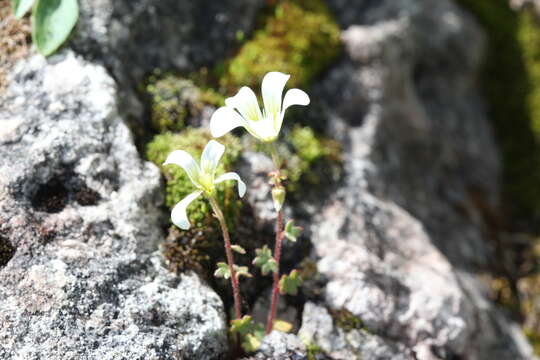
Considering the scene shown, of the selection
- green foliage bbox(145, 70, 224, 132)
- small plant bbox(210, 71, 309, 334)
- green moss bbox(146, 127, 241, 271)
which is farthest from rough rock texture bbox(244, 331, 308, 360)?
green foliage bbox(145, 70, 224, 132)

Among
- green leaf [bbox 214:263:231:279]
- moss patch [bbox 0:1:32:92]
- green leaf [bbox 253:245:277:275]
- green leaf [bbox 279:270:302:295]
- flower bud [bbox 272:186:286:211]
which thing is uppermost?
moss patch [bbox 0:1:32:92]

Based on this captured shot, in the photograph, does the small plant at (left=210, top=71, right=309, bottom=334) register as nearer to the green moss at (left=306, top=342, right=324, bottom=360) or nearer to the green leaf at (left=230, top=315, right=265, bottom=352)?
the green leaf at (left=230, top=315, right=265, bottom=352)

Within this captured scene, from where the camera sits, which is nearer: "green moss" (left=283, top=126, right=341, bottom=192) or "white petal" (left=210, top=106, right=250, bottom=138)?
"white petal" (left=210, top=106, right=250, bottom=138)

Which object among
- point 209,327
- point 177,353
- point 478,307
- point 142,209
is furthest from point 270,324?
point 478,307

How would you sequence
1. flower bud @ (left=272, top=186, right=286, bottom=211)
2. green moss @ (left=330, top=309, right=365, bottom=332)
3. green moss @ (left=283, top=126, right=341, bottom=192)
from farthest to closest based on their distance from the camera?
green moss @ (left=283, top=126, right=341, bottom=192) < green moss @ (left=330, top=309, right=365, bottom=332) < flower bud @ (left=272, top=186, right=286, bottom=211)

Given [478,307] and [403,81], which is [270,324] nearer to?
[478,307]

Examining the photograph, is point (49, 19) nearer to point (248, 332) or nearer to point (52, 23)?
point (52, 23)

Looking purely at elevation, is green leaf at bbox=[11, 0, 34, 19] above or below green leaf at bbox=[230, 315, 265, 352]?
above

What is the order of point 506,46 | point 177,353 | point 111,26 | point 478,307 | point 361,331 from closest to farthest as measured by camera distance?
point 177,353 → point 361,331 → point 111,26 → point 478,307 → point 506,46

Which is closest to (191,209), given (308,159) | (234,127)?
(234,127)
